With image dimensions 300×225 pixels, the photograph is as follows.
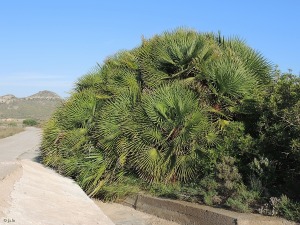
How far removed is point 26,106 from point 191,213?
13065 centimetres

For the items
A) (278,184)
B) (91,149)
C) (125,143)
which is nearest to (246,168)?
(278,184)

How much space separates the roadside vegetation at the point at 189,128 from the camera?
29.3 ft

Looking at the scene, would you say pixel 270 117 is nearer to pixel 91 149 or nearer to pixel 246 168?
pixel 246 168

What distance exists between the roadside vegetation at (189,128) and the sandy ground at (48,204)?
70 centimetres

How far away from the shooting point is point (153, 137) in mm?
10578

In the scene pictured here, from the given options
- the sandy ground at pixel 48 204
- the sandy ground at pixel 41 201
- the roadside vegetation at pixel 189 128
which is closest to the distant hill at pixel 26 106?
the roadside vegetation at pixel 189 128

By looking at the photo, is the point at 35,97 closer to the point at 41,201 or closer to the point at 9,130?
the point at 9,130

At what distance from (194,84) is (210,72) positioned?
0.49 m

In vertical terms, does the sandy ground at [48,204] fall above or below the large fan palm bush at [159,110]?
below

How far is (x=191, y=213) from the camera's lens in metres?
8.88

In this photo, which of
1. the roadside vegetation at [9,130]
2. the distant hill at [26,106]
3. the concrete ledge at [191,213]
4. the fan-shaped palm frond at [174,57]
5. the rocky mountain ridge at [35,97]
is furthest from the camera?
the rocky mountain ridge at [35,97]

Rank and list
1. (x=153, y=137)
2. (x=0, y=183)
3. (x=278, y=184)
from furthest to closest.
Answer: (x=153, y=137), (x=278, y=184), (x=0, y=183)

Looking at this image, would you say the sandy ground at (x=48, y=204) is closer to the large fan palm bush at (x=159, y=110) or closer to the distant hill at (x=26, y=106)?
the large fan palm bush at (x=159, y=110)

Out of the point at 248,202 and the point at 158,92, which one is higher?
the point at 158,92
